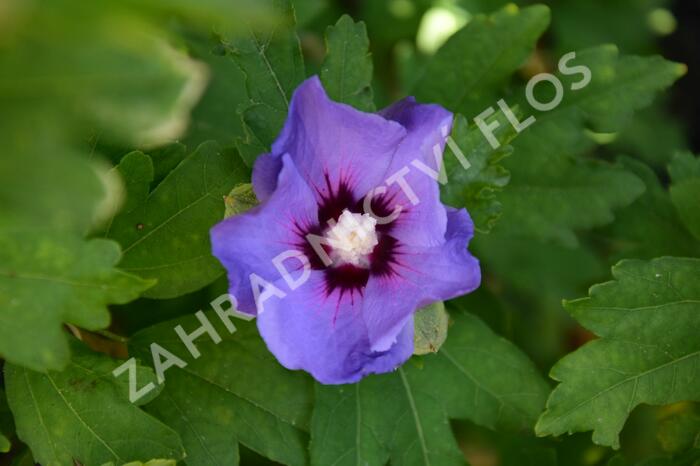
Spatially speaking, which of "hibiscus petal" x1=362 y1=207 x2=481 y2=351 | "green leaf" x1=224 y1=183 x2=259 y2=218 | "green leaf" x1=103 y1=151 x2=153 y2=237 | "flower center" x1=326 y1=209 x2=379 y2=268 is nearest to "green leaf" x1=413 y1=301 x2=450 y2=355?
"hibiscus petal" x1=362 y1=207 x2=481 y2=351

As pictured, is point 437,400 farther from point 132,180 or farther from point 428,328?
point 132,180

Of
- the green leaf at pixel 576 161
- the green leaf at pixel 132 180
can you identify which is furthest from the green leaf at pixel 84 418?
the green leaf at pixel 576 161

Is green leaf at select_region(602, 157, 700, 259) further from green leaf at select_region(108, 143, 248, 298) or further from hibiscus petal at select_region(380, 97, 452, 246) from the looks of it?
green leaf at select_region(108, 143, 248, 298)

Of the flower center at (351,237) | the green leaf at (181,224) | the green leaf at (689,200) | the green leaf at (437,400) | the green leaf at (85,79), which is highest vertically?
the green leaf at (85,79)

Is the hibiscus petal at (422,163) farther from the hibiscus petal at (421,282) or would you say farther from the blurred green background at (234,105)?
the blurred green background at (234,105)

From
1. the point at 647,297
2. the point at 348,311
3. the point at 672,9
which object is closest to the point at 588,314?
the point at 647,297

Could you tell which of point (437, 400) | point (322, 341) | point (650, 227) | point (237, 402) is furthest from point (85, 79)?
point (650, 227)
